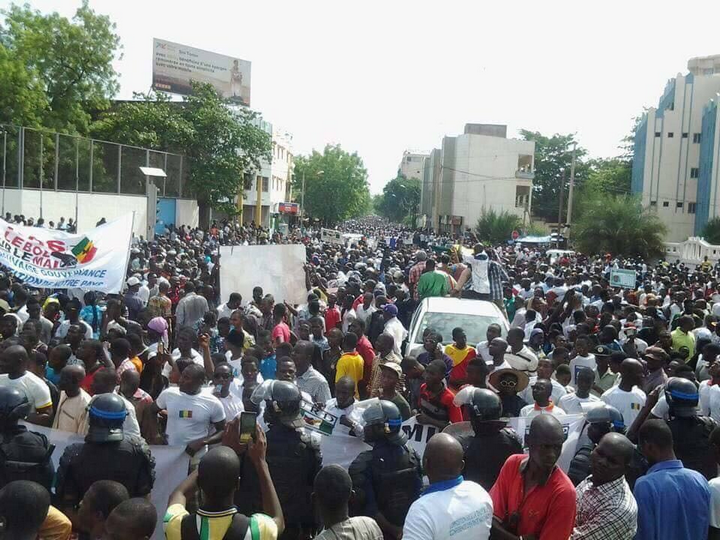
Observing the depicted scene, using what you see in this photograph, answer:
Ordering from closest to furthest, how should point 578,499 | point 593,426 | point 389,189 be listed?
point 578,499, point 593,426, point 389,189

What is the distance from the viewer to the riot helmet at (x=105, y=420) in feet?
14.4

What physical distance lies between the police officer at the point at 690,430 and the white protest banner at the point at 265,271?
26.5 feet

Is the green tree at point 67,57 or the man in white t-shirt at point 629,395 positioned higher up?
the green tree at point 67,57

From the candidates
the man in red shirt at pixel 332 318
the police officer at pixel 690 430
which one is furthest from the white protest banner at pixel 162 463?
the man in red shirt at pixel 332 318

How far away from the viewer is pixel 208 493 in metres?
3.59

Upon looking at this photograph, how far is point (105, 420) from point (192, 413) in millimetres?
1297

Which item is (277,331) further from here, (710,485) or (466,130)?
(466,130)

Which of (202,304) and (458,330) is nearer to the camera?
(458,330)

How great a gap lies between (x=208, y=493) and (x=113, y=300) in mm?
6640

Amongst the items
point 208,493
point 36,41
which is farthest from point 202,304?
point 36,41

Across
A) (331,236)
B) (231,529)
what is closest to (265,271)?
(231,529)

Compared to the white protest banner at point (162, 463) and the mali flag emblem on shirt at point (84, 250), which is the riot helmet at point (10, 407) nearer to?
the white protest banner at point (162, 463)

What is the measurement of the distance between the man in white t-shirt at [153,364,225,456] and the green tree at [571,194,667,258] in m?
34.5

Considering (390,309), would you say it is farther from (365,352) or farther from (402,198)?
(402,198)
